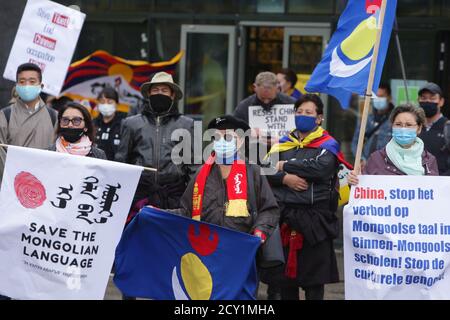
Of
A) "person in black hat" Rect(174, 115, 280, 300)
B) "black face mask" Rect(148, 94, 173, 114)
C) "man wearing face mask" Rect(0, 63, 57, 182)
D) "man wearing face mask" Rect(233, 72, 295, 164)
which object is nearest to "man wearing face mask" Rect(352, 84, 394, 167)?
"man wearing face mask" Rect(233, 72, 295, 164)

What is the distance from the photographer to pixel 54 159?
7.68 m

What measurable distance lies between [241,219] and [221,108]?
635 centimetres

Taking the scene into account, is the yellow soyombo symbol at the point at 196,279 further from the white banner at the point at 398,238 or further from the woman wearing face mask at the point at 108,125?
the woman wearing face mask at the point at 108,125

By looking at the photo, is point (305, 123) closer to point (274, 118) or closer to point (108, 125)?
point (274, 118)

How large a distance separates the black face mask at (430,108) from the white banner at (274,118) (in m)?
1.31

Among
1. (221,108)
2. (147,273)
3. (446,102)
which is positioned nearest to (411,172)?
(147,273)

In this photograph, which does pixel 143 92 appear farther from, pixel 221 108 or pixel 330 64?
pixel 221 108

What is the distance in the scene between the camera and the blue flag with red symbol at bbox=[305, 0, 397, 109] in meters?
8.27

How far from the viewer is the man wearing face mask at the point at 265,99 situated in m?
10.5

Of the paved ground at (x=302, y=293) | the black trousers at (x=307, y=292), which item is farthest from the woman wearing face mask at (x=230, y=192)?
the paved ground at (x=302, y=293)

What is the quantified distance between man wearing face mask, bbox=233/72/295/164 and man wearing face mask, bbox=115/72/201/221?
140 centimetres

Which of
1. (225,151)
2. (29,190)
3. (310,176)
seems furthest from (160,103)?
(29,190)

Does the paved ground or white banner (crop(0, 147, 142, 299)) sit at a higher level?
white banner (crop(0, 147, 142, 299))

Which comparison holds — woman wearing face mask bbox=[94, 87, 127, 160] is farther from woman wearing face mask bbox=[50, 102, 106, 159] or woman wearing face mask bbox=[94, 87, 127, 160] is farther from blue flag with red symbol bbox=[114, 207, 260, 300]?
blue flag with red symbol bbox=[114, 207, 260, 300]
